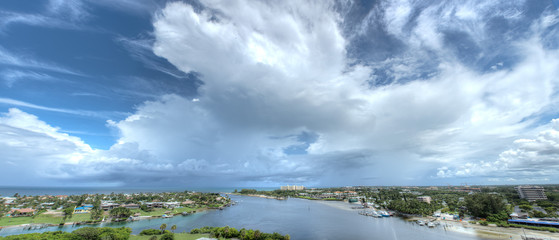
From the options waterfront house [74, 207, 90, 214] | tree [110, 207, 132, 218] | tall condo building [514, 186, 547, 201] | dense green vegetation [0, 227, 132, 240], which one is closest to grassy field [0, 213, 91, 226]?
tree [110, 207, 132, 218]

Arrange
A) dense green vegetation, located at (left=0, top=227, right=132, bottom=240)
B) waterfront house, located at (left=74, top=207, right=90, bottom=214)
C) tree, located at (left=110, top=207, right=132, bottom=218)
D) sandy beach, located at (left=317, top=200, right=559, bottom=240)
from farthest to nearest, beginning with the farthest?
waterfront house, located at (left=74, top=207, right=90, bottom=214)
tree, located at (left=110, top=207, right=132, bottom=218)
sandy beach, located at (left=317, top=200, right=559, bottom=240)
dense green vegetation, located at (left=0, top=227, right=132, bottom=240)

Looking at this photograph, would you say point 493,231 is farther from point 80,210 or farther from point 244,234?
point 80,210

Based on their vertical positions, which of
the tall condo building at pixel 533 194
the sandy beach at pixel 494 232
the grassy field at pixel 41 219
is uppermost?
the tall condo building at pixel 533 194

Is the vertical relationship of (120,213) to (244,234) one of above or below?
above

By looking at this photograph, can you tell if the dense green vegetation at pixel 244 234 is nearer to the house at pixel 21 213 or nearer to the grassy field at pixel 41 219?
the grassy field at pixel 41 219

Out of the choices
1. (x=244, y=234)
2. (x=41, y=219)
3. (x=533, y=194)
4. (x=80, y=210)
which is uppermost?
(x=533, y=194)

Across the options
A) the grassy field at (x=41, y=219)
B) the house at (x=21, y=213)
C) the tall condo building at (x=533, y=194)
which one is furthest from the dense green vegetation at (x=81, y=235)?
the tall condo building at (x=533, y=194)

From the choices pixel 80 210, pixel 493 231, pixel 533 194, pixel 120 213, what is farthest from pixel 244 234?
pixel 533 194

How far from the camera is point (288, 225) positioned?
181ft

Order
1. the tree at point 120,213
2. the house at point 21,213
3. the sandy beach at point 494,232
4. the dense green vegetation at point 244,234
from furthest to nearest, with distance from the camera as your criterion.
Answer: the tree at point 120,213, the house at point 21,213, the sandy beach at point 494,232, the dense green vegetation at point 244,234

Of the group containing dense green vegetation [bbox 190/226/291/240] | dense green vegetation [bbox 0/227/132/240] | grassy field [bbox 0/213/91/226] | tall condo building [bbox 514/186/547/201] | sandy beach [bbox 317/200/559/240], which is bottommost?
sandy beach [bbox 317/200/559/240]

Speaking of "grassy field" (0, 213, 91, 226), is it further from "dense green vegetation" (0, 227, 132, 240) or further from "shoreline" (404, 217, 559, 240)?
"shoreline" (404, 217, 559, 240)

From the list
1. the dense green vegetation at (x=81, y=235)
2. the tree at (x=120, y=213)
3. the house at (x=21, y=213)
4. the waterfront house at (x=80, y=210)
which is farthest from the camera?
the waterfront house at (x=80, y=210)

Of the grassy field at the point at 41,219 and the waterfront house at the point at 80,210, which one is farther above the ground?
the waterfront house at the point at 80,210
